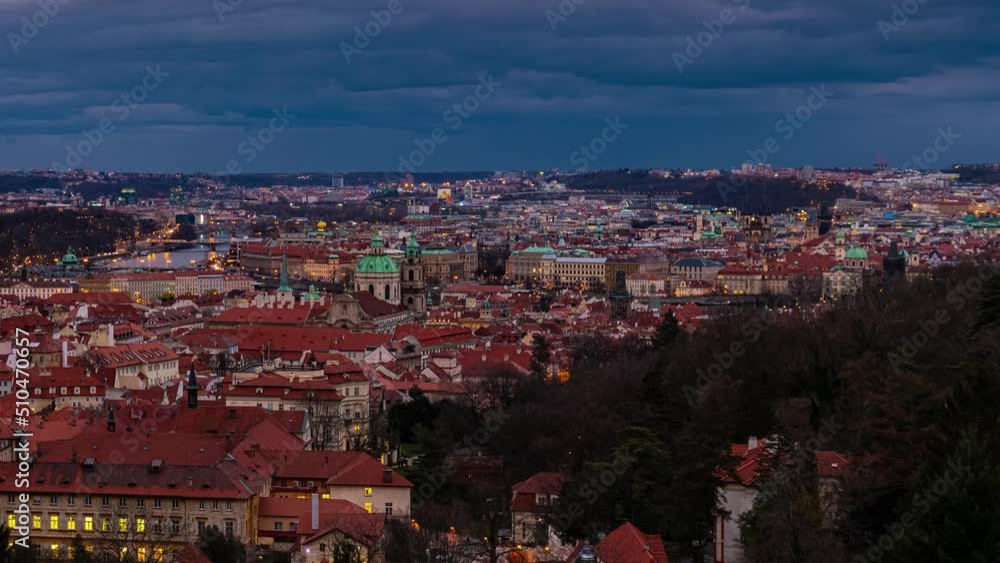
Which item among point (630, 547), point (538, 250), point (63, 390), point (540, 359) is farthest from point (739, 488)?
point (538, 250)

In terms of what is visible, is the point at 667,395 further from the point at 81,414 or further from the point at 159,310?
the point at 159,310

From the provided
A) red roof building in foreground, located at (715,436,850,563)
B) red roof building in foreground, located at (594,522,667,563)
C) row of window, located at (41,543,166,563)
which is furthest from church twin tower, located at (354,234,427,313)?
red roof building in foreground, located at (594,522,667,563)

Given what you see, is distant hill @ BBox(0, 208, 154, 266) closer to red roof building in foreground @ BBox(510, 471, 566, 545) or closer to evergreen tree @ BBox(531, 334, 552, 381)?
evergreen tree @ BBox(531, 334, 552, 381)

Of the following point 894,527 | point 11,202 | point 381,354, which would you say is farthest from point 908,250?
point 11,202

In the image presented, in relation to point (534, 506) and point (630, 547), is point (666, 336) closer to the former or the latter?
point (534, 506)

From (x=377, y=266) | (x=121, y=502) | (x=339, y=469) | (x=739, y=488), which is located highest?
(x=739, y=488)
